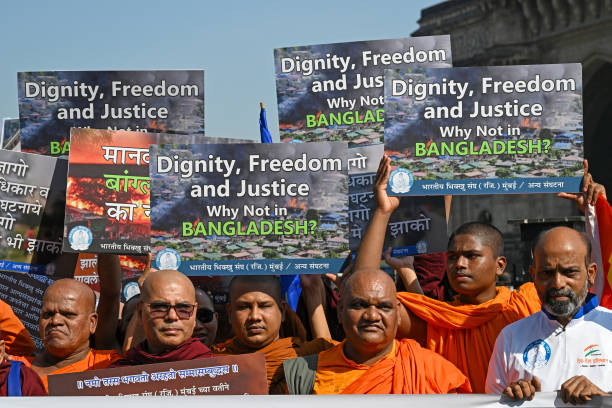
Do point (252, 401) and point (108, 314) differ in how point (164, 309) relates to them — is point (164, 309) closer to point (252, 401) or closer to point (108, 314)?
point (252, 401)

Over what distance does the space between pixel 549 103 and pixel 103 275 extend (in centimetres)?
291

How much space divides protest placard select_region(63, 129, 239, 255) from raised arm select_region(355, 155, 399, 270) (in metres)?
A: 1.29

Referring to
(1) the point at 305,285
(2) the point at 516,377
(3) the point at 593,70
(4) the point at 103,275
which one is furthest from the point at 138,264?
(3) the point at 593,70

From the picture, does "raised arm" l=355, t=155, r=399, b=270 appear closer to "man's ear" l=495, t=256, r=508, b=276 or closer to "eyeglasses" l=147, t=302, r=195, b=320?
"man's ear" l=495, t=256, r=508, b=276

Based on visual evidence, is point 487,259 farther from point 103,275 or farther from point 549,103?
point 103,275

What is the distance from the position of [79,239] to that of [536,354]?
2.88m

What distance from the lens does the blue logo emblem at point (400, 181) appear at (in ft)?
18.5

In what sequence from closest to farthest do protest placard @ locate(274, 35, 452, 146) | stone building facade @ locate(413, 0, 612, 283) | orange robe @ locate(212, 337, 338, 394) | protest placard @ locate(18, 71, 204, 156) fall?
1. orange robe @ locate(212, 337, 338, 394)
2. protest placard @ locate(274, 35, 452, 146)
3. protest placard @ locate(18, 71, 204, 156)
4. stone building facade @ locate(413, 0, 612, 283)

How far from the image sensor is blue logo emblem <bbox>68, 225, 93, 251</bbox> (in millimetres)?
5762

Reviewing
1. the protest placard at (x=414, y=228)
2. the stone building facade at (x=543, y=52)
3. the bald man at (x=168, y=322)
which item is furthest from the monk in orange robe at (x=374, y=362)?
the stone building facade at (x=543, y=52)

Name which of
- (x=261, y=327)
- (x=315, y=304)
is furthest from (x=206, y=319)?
(x=261, y=327)

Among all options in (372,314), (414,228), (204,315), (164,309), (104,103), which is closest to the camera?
(372,314)

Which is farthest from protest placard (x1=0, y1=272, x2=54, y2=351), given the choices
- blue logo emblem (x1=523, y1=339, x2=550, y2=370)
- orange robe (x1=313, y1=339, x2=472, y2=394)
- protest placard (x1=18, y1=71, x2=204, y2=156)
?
blue logo emblem (x1=523, y1=339, x2=550, y2=370)

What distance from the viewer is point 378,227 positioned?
5.25 meters
